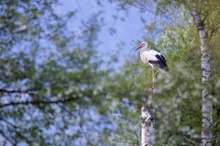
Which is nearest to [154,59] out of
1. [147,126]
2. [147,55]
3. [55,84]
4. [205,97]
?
[147,55]

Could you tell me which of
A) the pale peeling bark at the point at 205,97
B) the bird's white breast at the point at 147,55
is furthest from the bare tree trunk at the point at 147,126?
the bird's white breast at the point at 147,55

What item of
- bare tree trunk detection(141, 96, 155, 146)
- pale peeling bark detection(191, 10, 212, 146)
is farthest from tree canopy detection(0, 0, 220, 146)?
pale peeling bark detection(191, 10, 212, 146)

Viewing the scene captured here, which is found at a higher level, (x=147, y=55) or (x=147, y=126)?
(x=147, y=55)

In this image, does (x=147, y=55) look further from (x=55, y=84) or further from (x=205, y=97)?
(x=55, y=84)

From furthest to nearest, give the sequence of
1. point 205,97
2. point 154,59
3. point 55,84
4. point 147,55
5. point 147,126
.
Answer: point 147,55 < point 154,59 < point 205,97 < point 147,126 < point 55,84

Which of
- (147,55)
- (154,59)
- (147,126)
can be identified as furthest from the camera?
(147,55)

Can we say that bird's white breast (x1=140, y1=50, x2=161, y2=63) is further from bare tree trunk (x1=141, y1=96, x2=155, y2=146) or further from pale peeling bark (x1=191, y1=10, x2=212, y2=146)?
bare tree trunk (x1=141, y1=96, x2=155, y2=146)

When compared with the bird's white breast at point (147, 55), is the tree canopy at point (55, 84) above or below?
below

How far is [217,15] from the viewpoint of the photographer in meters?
9.44

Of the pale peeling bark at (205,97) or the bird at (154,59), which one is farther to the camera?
the bird at (154,59)

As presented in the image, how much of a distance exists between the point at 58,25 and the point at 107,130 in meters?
1.03

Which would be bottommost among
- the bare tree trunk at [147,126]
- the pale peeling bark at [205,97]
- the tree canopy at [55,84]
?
the tree canopy at [55,84]

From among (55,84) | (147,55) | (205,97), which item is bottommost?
(55,84)

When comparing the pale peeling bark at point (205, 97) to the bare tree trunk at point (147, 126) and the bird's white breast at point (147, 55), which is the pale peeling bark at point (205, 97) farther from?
the bare tree trunk at point (147, 126)
